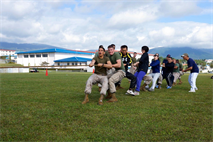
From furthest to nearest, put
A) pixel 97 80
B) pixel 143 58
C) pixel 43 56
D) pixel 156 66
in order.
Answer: pixel 43 56
pixel 156 66
pixel 143 58
pixel 97 80

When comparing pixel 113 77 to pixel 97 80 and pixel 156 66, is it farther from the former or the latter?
pixel 156 66

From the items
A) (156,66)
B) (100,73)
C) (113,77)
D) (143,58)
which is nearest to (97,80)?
(100,73)

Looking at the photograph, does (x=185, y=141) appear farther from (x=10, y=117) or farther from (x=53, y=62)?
(x=53, y=62)

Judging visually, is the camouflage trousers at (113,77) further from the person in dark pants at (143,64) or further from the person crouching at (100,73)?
the person in dark pants at (143,64)

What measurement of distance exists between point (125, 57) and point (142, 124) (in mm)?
4816

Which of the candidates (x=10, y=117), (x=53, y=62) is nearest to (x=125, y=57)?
(x=10, y=117)

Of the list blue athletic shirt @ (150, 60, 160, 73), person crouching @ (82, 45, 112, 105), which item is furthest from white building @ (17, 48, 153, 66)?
person crouching @ (82, 45, 112, 105)

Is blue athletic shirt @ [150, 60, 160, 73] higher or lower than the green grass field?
higher

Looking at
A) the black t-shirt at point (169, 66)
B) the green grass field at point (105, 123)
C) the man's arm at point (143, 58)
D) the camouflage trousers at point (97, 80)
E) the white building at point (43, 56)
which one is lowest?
the green grass field at point (105, 123)

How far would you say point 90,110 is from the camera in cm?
518

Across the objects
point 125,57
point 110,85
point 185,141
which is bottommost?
point 185,141

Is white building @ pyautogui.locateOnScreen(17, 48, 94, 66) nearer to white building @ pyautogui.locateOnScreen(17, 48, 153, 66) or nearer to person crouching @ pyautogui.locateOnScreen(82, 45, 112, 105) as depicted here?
white building @ pyautogui.locateOnScreen(17, 48, 153, 66)

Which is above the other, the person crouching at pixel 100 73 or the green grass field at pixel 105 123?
the person crouching at pixel 100 73

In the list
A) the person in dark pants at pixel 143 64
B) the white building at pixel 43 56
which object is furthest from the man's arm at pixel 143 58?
the white building at pixel 43 56
